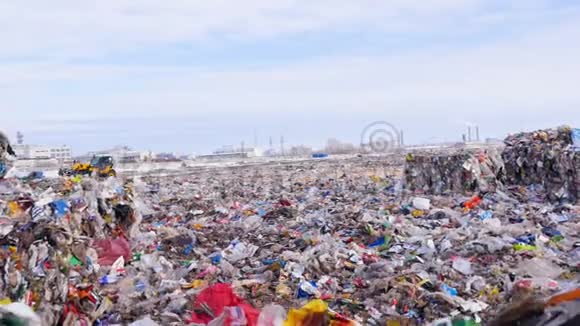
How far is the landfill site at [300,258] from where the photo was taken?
5.02 metres

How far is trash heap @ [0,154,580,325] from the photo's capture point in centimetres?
512

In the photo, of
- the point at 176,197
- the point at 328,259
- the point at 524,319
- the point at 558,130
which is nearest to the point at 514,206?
the point at 558,130

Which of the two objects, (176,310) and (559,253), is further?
(559,253)

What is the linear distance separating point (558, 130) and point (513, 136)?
139 centimetres

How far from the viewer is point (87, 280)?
19.5 feet

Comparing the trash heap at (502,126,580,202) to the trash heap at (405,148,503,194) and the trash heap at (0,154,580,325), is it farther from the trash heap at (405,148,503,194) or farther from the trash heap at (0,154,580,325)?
the trash heap at (0,154,580,325)

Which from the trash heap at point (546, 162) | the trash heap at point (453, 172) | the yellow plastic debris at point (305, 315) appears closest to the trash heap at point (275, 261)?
the yellow plastic debris at point (305, 315)

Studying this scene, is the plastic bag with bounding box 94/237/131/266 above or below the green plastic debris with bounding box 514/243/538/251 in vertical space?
above

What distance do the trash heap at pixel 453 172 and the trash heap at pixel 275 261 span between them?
1852 millimetres

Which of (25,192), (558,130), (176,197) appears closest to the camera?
(25,192)

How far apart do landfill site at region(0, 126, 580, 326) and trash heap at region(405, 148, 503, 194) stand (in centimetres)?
46

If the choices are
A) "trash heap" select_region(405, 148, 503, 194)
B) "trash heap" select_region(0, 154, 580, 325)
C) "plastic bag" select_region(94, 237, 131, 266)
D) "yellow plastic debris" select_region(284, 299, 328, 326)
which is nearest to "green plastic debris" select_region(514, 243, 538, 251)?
"trash heap" select_region(0, 154, 580, 325)

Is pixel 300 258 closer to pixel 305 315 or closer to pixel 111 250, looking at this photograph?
pixel 111 250

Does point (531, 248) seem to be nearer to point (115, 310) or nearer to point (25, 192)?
point (115, 310)
